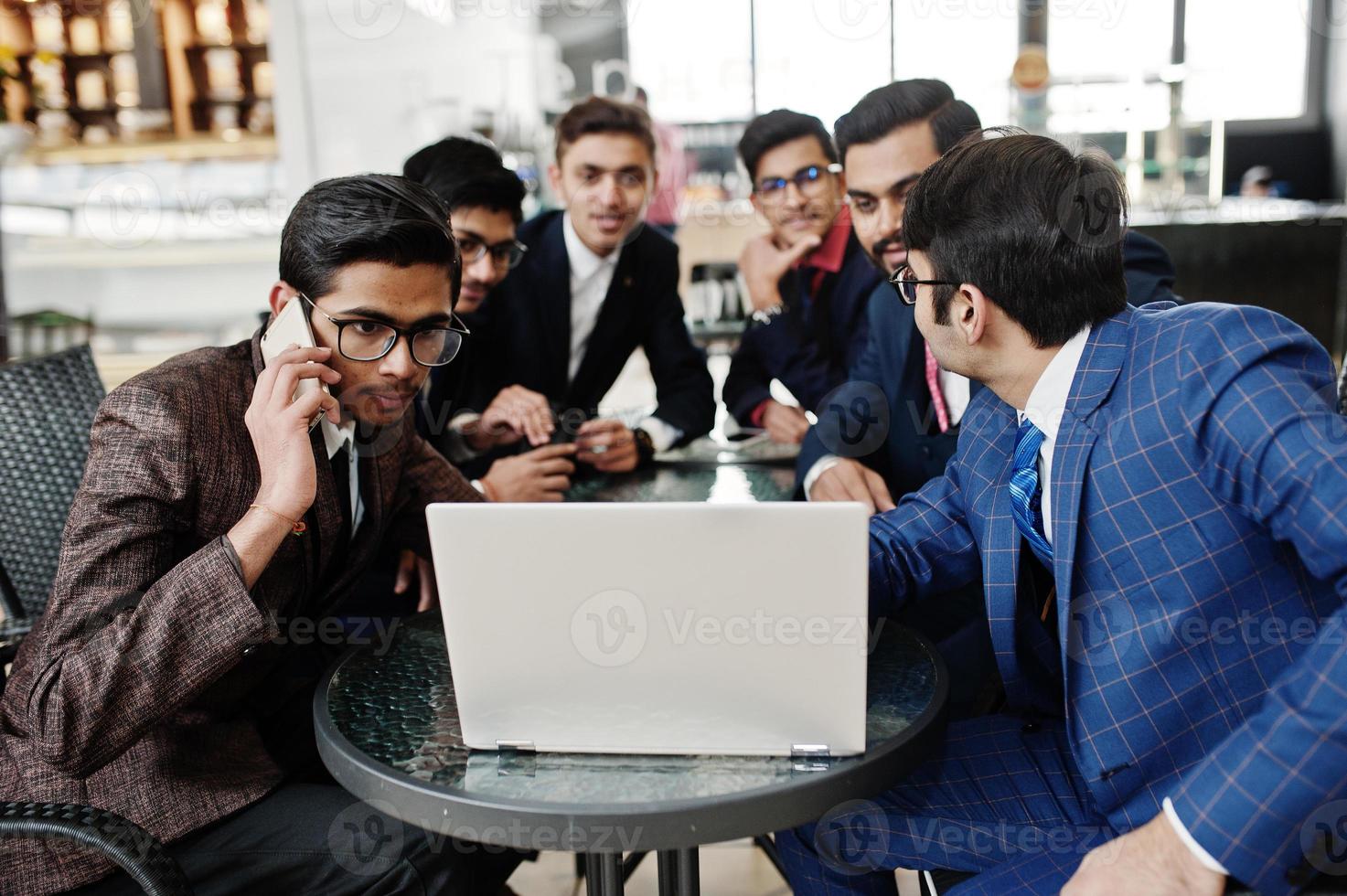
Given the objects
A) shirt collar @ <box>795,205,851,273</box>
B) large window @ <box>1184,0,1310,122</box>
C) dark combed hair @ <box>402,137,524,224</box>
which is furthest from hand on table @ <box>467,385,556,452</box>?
large window @ <box>1184,0,1310,122</box>

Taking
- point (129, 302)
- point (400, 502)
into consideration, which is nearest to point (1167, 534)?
point (400, 502)

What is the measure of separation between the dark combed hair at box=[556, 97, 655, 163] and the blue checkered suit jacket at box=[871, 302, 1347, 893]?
1783mm

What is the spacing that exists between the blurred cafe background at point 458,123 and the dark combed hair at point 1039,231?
112 inches

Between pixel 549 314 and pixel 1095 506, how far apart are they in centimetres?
189

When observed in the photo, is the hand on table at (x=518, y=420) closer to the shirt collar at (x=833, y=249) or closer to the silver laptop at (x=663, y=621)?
the shirt collar at (x=833, y=249)

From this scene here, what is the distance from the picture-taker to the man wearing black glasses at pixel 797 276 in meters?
2.69

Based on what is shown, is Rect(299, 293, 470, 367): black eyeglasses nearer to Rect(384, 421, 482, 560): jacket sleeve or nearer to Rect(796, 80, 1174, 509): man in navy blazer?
Rect(384, 421, 482, 560): jacket sleeve

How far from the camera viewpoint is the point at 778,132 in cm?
277

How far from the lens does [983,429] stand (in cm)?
145

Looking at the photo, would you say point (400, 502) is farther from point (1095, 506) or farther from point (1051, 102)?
point (1051, 102)

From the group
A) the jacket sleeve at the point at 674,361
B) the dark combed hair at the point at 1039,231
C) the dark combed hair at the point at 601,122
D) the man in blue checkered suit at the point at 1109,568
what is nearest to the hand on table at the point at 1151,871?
the man in blue checkered suit at the point at 1109,568

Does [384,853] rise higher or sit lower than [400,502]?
lower

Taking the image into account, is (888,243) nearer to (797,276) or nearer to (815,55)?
(797,276)

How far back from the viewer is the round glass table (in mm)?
971
